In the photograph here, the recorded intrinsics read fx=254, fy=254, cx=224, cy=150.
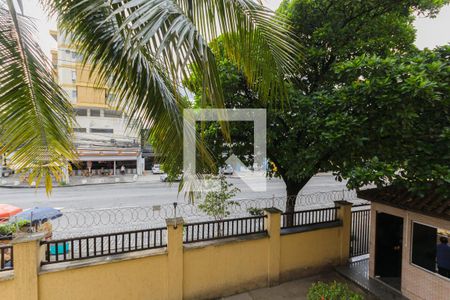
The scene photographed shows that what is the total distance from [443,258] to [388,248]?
1331mm

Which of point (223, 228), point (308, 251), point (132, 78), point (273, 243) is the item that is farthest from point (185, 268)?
point (132, 78)

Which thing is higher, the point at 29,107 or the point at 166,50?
the point at 166,50

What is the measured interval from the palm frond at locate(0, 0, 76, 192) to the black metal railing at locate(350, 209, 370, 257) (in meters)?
7.22

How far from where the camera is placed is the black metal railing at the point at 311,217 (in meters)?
6.54

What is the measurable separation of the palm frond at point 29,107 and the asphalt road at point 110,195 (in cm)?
1024

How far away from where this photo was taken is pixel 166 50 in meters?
1.46

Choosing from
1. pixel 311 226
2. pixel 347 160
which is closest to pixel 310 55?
pixel 347 160

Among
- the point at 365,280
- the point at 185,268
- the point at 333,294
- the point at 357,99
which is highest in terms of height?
the point at 357,99

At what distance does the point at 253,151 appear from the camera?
6477 millimetres

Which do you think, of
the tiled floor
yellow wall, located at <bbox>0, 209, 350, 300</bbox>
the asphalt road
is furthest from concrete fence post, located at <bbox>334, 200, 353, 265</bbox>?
the asphalt road

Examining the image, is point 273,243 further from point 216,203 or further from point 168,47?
point 168,47

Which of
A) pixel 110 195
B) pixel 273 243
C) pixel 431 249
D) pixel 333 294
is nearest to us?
pixel 333 294

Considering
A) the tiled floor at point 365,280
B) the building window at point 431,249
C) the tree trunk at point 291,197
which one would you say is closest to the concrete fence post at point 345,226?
the tiled floor at point 365,280

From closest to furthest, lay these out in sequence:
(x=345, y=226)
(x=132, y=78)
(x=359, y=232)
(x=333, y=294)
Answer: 1. (x=132, y=78)
2. (x=333, y=294)
3. (x=345, y=226)
4. (x=359, y=232)
